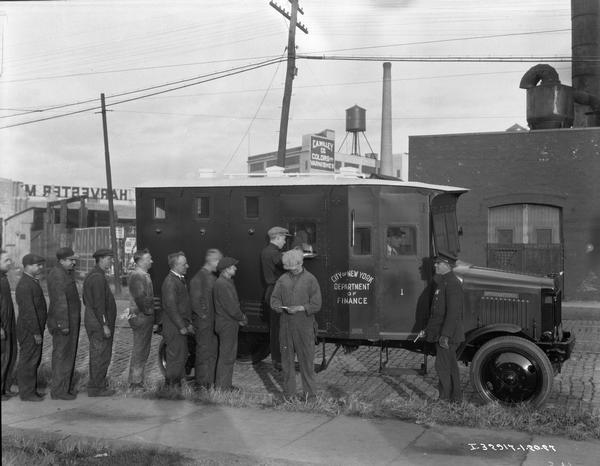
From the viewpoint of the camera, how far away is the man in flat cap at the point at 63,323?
27.4 feet

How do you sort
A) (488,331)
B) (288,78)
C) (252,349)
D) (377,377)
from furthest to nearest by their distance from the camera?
1. (288,78)
2. (252,349)
3. (377,377)
4. (488,331)

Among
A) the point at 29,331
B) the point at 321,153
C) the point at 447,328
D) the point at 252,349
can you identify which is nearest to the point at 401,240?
the point at 447,328

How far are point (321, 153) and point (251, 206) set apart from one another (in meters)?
21.9

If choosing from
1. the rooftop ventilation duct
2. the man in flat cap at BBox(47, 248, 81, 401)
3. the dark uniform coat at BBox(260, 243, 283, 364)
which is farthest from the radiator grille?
the rooftop ventilation duct

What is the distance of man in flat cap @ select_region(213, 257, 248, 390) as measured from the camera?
8.54m

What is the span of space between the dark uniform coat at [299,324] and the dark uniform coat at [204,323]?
40.9 inches

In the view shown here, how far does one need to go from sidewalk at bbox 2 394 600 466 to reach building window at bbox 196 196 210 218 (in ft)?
9.28

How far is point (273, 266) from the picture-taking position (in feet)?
29.8

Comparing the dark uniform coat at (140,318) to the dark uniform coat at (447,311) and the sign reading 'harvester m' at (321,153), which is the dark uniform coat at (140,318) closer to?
the dark uniform coat at (447,311)

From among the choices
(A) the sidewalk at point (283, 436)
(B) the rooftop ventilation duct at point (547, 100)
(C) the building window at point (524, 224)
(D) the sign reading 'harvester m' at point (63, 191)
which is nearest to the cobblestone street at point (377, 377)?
(A) the sidewalk at point (283, 436)

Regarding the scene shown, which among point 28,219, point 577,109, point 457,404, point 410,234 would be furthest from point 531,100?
point 28,219

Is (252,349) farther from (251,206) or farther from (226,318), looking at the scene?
(251,206)

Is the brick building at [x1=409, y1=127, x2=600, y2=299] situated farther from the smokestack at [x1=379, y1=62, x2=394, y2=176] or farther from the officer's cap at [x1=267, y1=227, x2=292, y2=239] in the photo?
the smokestack at [x1=379, y1=62, x2=394, y2=176]

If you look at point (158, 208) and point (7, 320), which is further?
point (158, 208)
